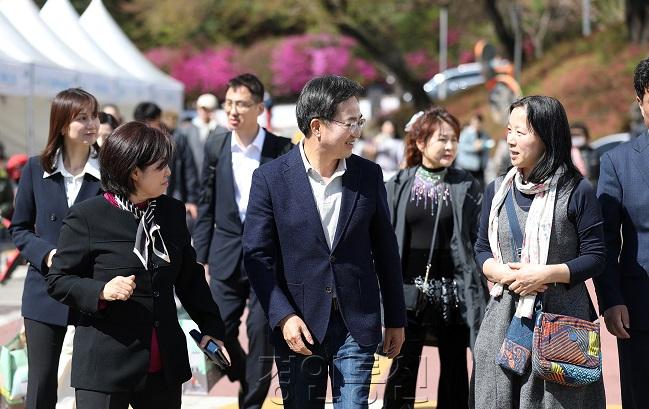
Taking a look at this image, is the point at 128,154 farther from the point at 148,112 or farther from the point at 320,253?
the point at 148,112

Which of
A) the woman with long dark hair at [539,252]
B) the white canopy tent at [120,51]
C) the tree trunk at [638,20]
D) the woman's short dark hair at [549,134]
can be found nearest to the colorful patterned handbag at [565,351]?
the woman with long dark hair at [539,252]

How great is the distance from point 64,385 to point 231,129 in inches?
72.1

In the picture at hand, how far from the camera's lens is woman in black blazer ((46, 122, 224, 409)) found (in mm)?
3969

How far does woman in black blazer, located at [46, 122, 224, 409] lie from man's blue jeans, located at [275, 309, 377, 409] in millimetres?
462

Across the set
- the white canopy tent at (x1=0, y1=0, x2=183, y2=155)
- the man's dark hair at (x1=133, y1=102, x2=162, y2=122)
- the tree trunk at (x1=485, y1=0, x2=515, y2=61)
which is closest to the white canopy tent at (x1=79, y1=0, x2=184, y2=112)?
the white canopy tent at (x1=0, y1=0, x2=183, y2=155)

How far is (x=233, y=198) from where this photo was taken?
6.27m

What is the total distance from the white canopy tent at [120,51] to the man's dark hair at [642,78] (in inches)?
562

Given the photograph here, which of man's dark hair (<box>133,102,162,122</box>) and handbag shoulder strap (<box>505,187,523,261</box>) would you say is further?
man's dark hair (<box>133,102,162,122</box>)

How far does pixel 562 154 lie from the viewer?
4262 millimetres

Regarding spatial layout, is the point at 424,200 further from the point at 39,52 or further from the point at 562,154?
the point at 39,52

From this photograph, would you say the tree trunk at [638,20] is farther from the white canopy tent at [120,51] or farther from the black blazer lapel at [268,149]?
the black blazer lapel at [268,149]

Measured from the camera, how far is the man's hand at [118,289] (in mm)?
3838

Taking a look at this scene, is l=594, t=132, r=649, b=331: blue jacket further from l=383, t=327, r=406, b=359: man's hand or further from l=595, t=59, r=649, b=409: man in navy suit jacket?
l=383, t=327, r=406, b=359: man's hand

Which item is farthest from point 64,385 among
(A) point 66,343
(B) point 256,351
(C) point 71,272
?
(C) point 71,272
